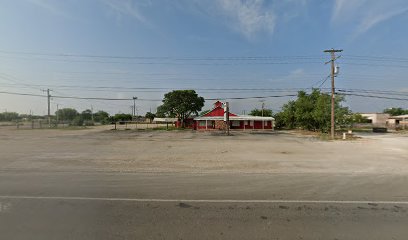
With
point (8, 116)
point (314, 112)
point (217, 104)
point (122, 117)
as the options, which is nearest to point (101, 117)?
point (122, 117)

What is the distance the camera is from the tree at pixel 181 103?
55.3m

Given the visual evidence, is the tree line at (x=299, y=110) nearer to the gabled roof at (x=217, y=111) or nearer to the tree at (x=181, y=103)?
the tree at (x=181, y=103)

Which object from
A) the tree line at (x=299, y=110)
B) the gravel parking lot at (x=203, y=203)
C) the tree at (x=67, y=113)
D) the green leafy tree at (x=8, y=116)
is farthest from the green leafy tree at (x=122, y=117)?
the gravel parking lot at (x=203, y=203)

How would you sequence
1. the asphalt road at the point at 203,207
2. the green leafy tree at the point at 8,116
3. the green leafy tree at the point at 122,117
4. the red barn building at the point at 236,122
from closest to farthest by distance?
the asphalt road at the point at 203,207
the red barn building at the point at 236,122
the green leafy tree at the point at 122,117
the green leafy tree at the point at 8,116

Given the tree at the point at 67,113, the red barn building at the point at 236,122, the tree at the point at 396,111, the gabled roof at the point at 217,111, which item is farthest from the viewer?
the tree at the point at 67,113

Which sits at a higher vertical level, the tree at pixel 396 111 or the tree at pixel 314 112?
the tree at pixel 396 111

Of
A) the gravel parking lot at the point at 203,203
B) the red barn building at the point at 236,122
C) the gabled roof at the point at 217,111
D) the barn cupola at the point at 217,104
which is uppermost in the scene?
the barn cupola at the point at 217,104

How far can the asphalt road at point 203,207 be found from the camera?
3.67 meters

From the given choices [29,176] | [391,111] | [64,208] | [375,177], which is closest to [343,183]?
[375,177]

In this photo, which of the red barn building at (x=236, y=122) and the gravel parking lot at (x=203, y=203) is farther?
the red barn building at (x=236, y=122)

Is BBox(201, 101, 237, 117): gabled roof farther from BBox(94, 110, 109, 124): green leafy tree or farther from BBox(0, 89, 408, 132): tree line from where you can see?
BBox(94, 110, 109, 124): green leafy tree

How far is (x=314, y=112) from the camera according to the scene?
3450 cm

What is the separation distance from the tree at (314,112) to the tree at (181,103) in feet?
67.1

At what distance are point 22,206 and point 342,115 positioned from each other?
34780 millimetres
